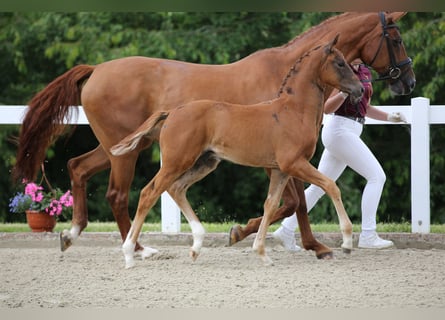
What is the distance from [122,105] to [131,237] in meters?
1.29

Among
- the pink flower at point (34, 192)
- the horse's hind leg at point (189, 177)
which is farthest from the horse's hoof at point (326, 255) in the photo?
the pink flower at point (34, 192)

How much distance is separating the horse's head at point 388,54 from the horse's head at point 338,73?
2.41ft

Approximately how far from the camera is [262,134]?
519cm

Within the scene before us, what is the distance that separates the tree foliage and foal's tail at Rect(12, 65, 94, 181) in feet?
18.9

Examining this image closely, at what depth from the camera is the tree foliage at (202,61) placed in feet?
41.0

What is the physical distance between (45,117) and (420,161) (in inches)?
144

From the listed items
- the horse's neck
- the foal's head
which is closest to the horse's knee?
the foal's head

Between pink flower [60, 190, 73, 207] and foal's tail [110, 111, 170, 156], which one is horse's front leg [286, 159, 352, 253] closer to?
foal's tail [110, 111, 170, 156]

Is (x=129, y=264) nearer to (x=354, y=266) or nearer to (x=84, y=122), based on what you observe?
(x=354, y=266)

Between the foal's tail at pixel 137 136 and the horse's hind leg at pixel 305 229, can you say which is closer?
the foal's tail at pixel 137 136

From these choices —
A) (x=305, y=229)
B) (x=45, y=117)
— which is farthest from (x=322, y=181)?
(x=45, y=117)

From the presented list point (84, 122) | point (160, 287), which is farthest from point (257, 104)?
point (84, 122)

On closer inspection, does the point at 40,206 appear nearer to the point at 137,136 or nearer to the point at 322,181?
the point at 137,136

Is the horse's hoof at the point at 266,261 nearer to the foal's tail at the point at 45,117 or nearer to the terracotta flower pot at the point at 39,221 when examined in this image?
the foal's tail at the point at 45,117
